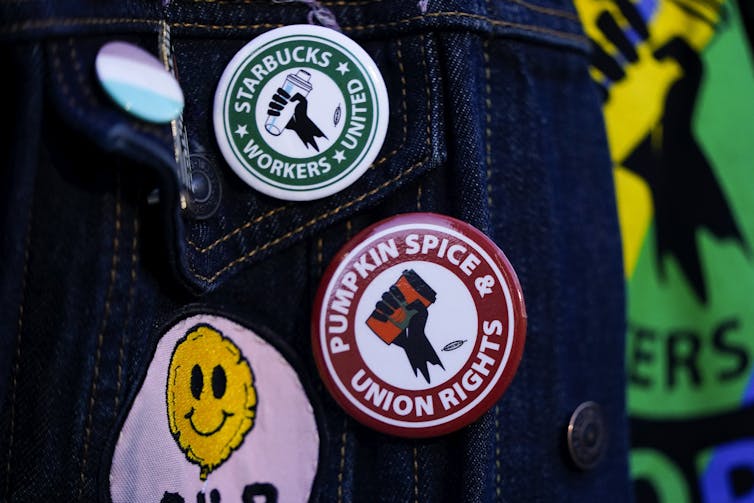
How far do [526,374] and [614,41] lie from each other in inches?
17.9

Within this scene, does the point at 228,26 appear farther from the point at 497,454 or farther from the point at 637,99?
the point at 637,99

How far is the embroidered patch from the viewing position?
551 mm

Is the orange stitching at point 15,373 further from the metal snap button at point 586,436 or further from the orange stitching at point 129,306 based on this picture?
the metal snap button at point 586,436

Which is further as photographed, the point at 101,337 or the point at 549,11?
the point at 549,11

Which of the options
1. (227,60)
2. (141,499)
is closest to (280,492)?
(141,499)

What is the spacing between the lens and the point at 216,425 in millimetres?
579

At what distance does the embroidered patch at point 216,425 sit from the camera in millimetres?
551

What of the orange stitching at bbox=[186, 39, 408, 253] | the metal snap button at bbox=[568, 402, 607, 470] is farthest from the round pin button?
the metal snap button at bbox=[568, 402, 607, 470]

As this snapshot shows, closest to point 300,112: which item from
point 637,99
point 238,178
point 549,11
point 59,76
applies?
point 238,178

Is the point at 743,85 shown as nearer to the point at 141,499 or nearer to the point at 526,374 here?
the point at 526,374

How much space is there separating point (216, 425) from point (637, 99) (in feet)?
2.07

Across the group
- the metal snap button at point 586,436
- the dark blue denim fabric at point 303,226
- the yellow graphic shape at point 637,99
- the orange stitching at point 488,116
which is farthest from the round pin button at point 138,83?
the yellow graphic shape at point 637,99

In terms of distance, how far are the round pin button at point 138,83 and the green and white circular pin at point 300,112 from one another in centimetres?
8

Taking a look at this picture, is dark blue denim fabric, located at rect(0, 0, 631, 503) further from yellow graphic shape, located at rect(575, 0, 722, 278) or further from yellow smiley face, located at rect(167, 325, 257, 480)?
yellow graphic shape, located at rect(575, 0, 722, 278)
